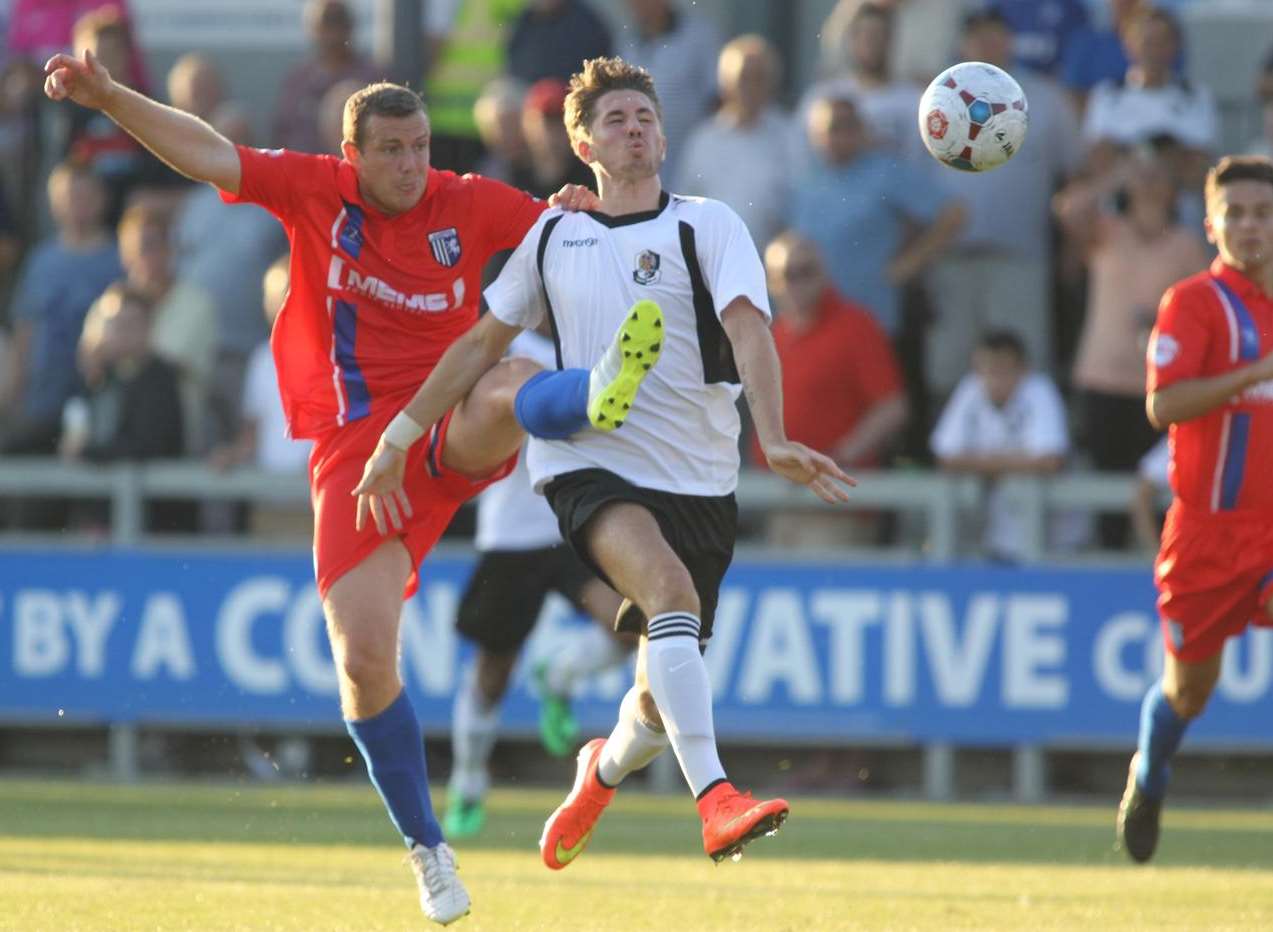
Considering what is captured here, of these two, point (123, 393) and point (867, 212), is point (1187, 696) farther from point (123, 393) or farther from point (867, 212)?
point (123, 393)

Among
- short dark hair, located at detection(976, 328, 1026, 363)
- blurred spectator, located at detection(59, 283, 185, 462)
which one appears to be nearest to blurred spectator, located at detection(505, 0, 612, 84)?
blurred spectator, located at detection(59, 283, 185, 462)

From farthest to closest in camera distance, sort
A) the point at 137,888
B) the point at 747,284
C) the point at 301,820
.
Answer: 1. the point at 301,820
2. the point at 137,888
3. the point at 747,284

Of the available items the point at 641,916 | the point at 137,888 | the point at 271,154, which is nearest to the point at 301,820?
the point at 137,888

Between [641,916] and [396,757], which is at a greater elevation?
[396,757]

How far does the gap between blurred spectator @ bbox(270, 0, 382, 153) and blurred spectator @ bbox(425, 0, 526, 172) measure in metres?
0.67

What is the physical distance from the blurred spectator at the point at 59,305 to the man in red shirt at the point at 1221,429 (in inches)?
307

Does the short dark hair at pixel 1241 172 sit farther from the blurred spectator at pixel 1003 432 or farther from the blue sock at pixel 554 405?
the blurred spectator at pixel 1003 432

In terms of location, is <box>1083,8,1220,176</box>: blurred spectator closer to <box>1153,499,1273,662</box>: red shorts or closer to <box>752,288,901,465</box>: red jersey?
<box>752,288,901,465</box>: red jersey

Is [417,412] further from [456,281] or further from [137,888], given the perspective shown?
[137,888]

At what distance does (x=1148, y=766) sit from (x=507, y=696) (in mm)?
5162

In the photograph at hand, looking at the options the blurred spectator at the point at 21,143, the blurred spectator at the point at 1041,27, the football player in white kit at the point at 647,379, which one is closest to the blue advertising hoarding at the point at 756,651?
the blurred spectator at the point at 1041,27

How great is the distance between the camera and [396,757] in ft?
25.8

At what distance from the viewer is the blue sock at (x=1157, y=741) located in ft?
30.5

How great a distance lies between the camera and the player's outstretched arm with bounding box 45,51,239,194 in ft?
25.2
